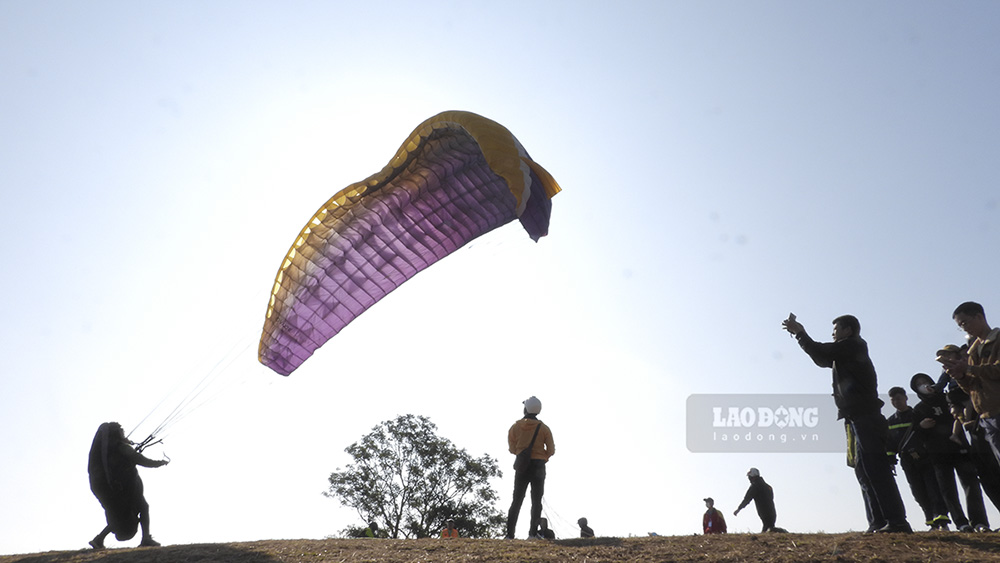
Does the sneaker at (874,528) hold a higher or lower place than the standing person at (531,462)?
lower

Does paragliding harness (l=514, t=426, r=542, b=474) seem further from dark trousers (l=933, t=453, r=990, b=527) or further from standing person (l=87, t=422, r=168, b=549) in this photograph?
standing person (l=87, t=422, r=168, b=549)

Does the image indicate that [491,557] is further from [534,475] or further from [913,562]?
[913,562]

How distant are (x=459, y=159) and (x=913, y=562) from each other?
23.6ft

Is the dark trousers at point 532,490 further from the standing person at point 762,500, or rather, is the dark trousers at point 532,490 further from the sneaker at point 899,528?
the standing person at point 762,500

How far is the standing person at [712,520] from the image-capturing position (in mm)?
13734

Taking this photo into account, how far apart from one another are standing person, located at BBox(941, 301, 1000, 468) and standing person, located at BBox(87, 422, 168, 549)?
8964 mm

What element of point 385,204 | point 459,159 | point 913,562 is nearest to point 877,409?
point 913,562

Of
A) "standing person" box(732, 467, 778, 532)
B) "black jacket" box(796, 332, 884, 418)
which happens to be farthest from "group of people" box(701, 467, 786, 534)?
"black jacket" box(796, 332, 884, 418)

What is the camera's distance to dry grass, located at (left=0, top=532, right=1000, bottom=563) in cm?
632

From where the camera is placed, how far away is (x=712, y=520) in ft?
45.5

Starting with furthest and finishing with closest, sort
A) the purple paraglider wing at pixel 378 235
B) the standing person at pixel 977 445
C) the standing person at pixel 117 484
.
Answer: the purple paraglider wing at pixel 378 235 → the standing person at pixel 117 484 → the standing person at pixel 977 445

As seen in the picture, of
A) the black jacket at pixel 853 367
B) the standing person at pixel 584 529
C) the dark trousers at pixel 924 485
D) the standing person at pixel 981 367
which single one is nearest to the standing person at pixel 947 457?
the dark trousers at pixel 924 485

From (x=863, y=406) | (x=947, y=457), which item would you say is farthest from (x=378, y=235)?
(x=947, y=457)

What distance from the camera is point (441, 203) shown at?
36.8ft
